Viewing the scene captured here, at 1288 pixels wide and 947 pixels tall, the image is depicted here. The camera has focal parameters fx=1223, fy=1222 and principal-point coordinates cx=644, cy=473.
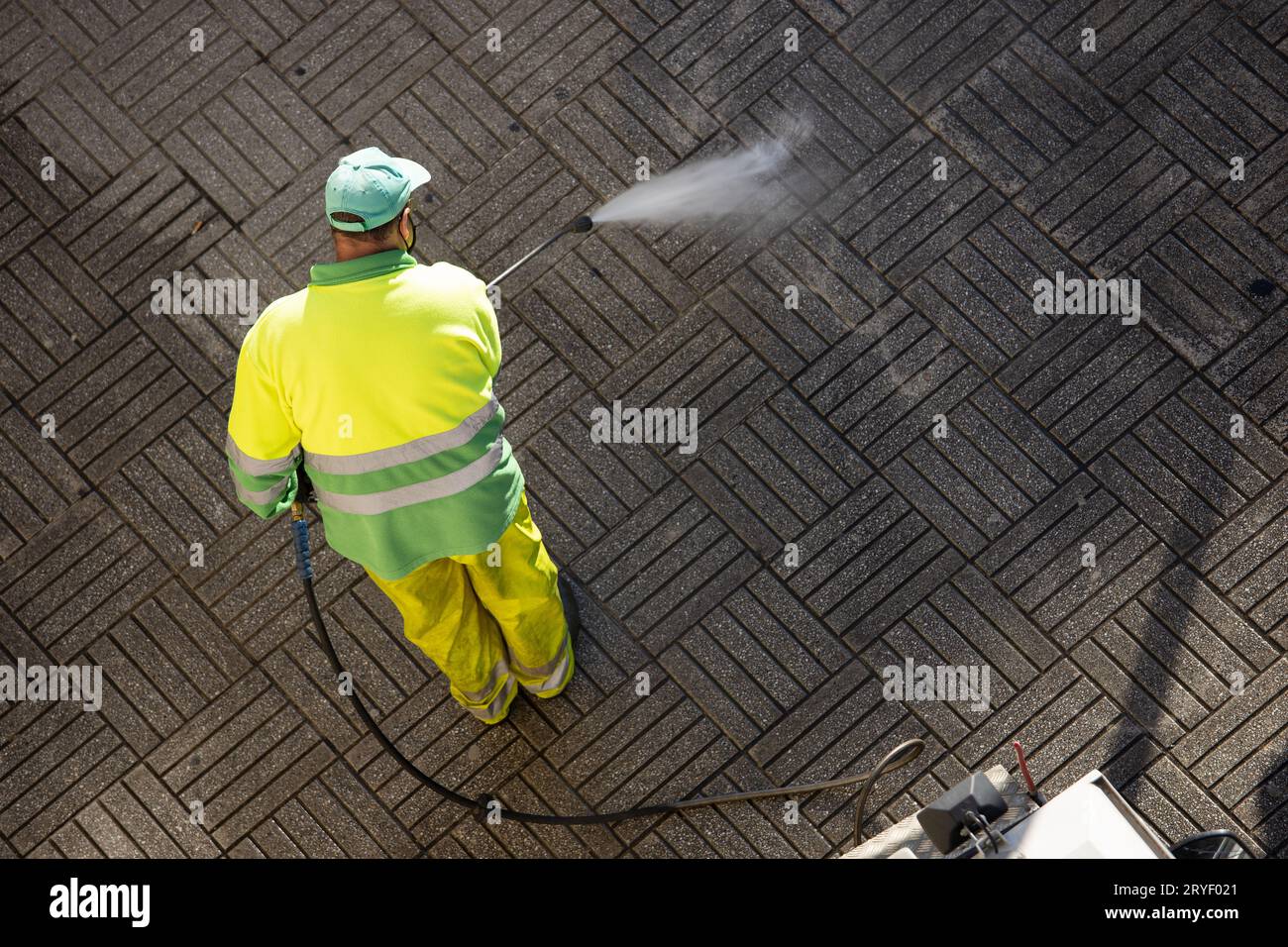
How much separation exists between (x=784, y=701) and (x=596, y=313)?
6.31 feet

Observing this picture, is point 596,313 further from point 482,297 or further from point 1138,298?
point 1138,298

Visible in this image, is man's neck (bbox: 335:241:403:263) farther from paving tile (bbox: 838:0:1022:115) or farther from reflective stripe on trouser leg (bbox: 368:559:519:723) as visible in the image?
paving tile (bbox: 838:0:1022:115)

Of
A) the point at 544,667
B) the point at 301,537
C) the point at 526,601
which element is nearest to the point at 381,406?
the point at 301,537

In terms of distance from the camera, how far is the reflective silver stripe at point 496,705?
519 cm

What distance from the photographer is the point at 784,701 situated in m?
5.30

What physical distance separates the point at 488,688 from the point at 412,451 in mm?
1497

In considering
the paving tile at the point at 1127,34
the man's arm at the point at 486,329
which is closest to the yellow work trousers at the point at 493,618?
the man's arm at the point at 486,329

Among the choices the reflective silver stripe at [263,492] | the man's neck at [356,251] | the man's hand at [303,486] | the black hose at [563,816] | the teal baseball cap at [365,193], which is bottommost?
the black hose at [563,816]

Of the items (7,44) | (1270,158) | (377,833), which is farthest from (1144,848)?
(7,44)

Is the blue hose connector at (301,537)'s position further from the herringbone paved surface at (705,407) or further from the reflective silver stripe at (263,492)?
the herringbone paved surface at (705,407)

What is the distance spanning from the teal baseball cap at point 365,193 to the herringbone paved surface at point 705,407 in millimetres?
1586

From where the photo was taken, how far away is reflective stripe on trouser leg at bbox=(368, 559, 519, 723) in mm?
4633

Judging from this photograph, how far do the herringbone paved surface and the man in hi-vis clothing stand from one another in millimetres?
1255

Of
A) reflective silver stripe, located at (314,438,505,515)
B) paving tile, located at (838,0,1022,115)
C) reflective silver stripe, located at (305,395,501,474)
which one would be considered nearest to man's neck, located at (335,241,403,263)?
reflective silver stripe, located at (305,395,501,474)
